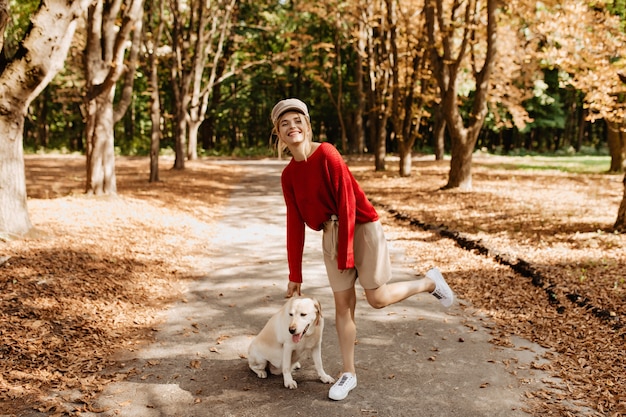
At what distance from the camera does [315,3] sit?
23.2m

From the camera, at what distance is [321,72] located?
37.7 metres

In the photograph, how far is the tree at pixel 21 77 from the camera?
6.78 metres

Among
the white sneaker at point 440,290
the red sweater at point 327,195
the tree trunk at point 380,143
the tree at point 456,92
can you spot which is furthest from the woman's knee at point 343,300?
the tree trunk at point 380,143

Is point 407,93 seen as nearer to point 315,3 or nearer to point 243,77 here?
point 315,3

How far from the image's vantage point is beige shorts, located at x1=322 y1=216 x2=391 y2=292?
3691 millimetres

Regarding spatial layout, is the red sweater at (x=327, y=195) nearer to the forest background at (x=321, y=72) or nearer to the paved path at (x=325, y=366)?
the paved path at (x=325, y=366)

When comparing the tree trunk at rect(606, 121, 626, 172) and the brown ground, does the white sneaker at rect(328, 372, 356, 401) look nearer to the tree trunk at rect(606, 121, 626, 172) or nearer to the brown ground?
the brown ground

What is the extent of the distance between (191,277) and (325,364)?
3210mm

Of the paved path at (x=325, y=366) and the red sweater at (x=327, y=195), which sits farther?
the paved path at (x=325, y=366)

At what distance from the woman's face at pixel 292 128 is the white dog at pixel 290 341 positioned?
3.72ft

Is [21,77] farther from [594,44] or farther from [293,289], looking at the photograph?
[594,44]

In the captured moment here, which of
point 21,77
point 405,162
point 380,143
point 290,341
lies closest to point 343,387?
point 290,341

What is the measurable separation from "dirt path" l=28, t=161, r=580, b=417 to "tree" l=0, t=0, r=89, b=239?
2819 millimetres

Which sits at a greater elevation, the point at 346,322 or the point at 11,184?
the point at 11,184
